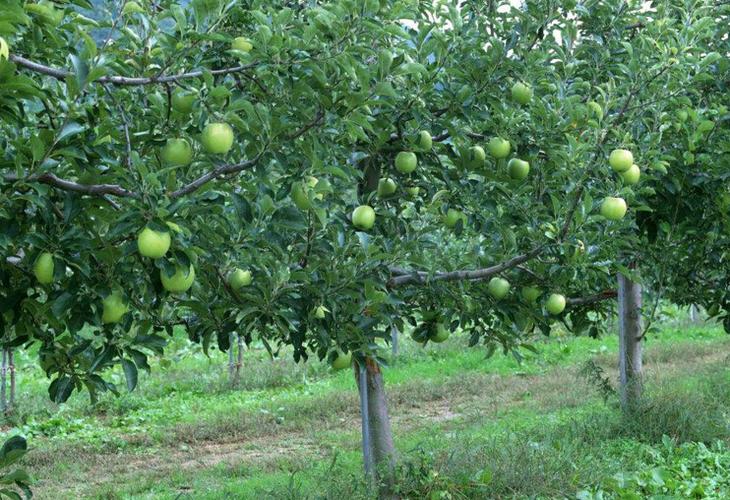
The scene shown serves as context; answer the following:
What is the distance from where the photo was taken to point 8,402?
30.4 feet

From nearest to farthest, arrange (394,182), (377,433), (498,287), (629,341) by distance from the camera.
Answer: (498,287)
(394,182)
(377,433)
(629,341)

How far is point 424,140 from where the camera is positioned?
11.0ft

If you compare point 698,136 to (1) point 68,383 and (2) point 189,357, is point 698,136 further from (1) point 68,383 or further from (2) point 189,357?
(2) point 189,357

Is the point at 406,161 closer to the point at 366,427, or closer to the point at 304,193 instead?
the point at 304,193

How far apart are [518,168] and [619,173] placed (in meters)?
0.40

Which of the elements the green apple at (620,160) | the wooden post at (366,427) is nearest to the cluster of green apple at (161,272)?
the green apple at (620,160)

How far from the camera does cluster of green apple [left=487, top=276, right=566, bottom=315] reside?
3729 mm

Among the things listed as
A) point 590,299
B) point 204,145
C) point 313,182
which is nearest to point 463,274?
point 313,182

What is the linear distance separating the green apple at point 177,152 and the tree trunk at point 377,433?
2192mm

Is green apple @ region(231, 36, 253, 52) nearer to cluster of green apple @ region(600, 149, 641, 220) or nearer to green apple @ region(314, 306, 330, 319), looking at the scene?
green apple @ region(314, 306, 330, 319)

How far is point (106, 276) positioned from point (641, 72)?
212 cm

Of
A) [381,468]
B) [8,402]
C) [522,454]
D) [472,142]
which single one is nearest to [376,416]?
[381,468]

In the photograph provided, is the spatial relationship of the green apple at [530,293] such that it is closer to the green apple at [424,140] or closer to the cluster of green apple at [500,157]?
the cluster of green apple at [500,157]

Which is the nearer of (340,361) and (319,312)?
(319,312)
